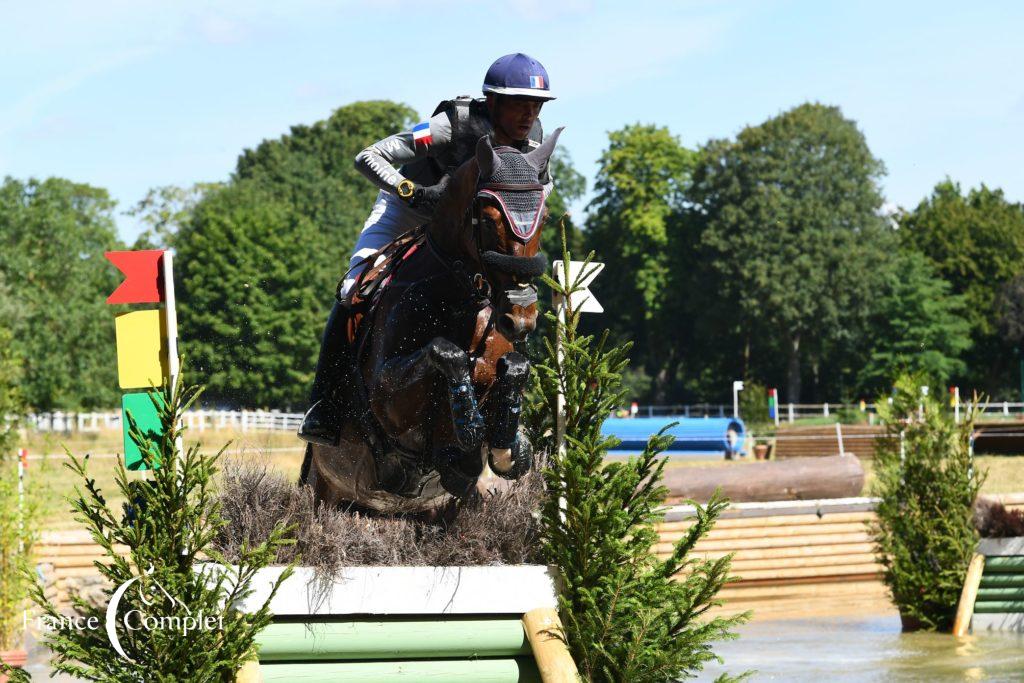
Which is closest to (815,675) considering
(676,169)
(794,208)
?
(794,208)

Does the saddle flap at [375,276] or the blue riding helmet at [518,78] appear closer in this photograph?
the blue riding helmet at [518,78]

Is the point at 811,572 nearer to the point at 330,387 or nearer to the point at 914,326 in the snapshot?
the point at 330,387

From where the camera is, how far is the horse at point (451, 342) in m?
4.20

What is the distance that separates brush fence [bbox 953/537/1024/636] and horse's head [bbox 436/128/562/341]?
634cm

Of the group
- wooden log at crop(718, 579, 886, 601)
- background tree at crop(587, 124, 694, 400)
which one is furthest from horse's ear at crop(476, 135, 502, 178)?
background tree at crop(587, 124, 694, 400)

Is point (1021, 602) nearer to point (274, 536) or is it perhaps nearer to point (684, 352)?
point (274, 536)

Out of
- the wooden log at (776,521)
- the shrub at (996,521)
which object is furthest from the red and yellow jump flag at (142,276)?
the wooden log at (776,521)

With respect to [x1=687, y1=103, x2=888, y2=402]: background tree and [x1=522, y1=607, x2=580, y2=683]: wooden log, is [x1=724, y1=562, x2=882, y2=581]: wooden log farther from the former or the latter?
[x1=687, y1=103, x2=888, y2=402]: background tree

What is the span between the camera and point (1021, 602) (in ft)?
30.8

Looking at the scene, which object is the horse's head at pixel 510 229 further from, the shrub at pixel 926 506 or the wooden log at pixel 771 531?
the wooden log at pixel 771 531

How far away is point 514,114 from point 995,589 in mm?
6446

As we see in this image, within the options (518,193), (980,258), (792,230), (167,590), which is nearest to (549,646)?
(167,590)

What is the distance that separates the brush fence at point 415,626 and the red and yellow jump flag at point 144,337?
2.11 feet

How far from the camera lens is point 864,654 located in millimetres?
8664
